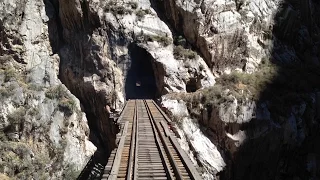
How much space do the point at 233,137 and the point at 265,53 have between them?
1106cm

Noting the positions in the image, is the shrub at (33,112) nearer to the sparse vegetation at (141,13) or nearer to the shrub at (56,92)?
the shrub at (56,92)

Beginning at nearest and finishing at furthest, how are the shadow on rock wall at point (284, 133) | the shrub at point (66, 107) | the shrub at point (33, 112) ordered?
the shadow on rock wall at point (284, 133), the shrub at point (33, 112), the shrub at point (66, 107)

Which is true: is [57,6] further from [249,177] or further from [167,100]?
[249,177]

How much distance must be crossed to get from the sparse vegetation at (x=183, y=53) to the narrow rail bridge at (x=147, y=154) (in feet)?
33.4

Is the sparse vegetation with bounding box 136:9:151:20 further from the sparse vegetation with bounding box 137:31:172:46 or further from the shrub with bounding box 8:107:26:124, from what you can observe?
the shrub with bounding box 8:107:26:124

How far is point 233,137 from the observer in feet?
76.1

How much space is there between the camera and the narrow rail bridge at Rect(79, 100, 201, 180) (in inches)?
463

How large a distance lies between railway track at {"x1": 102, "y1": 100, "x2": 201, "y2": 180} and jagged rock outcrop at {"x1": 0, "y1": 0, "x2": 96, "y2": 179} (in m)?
7.61

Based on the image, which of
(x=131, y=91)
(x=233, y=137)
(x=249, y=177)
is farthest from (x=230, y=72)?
(x=131, y=91)

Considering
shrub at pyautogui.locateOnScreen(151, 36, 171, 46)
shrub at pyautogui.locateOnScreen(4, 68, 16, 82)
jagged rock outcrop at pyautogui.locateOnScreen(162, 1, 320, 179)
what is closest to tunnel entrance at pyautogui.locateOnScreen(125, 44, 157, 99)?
shrub at pyautogui.locateOnScreen(151, 36, 171, 46)

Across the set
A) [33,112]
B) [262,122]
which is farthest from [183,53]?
[33,112]

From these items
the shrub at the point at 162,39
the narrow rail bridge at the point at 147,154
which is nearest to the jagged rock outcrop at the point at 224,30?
the shrub at the point at 162,39

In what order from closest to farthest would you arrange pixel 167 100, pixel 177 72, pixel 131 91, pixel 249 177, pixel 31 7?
pixel 249 177
pixel 167 100
pixel 177 72
pixel 31 7
pixel 131 91

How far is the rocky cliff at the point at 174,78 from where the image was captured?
23.5 m
